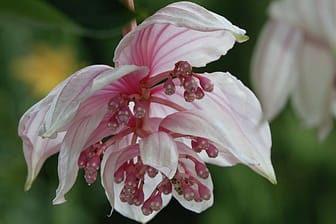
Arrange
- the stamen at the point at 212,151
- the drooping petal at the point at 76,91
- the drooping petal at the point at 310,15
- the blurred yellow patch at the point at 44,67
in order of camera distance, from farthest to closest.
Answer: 1. the blurred yellow patch at the point at 44,67
2. the stamen at the point at 212,151
3. the drooping petal at the point at 76,91
4. the drooping petal at the point at 310,15

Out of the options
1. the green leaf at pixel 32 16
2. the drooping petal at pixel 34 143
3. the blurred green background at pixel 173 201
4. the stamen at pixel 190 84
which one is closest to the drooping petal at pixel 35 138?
the drooping petal at pixel 34 143

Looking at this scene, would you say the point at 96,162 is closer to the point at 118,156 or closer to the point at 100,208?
the point at 118,156

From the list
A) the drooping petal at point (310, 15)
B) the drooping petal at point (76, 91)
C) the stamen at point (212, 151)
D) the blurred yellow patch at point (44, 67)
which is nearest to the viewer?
the drooping petal at point (310, 15)

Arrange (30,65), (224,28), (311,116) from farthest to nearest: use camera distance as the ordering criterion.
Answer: (30,65), (224,28), (311,116)

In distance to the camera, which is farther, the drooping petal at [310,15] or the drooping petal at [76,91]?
the drooping petal at [76,91]

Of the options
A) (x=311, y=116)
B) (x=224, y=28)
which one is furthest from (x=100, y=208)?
(x=311, y=116)

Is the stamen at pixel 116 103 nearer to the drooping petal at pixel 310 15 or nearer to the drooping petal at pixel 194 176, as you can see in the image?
the drooping petal at pixel 194 176

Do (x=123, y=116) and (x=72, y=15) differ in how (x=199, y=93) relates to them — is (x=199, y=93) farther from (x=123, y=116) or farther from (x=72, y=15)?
(x=72, y=15)
